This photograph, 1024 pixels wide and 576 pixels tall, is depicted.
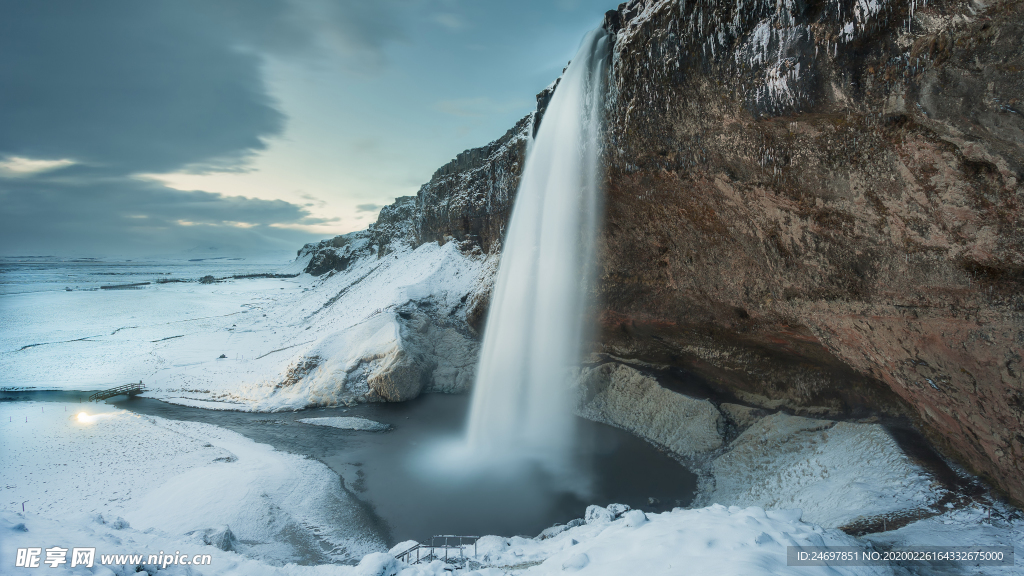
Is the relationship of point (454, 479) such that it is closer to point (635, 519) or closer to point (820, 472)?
point (635, 519)

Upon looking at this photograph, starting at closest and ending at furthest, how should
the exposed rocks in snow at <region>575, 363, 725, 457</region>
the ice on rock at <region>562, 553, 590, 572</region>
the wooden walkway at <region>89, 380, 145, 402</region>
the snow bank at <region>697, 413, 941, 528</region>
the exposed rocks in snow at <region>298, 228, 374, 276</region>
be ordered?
the ice on rock at <region>562, 553, 590, 572</region> < the snow bank at <region>697, 413, 941, 528</region> < the exposed rocks in snow at <region>575, 363, 725, 457</region> < the wooden walkway at <region>89, 380, 145, 402</region> < the exposed rocks in snow at <region>298, 228, 374, 276</region>

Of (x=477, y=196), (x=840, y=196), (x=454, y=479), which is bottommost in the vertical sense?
(x=454, y=479)

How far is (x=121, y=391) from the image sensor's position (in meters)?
21.3

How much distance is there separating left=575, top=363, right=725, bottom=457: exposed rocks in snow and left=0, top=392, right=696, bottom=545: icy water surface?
2.09 feet

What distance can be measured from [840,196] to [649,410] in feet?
33.6

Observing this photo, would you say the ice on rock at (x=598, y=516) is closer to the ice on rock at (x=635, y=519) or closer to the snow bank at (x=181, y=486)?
the ice on rock at (x=635, y=519)

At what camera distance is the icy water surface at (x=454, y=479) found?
428 inches

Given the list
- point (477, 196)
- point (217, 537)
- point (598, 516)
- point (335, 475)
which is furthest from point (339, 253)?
point (598, 516)

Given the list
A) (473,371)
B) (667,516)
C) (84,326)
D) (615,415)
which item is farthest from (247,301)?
(667,516)

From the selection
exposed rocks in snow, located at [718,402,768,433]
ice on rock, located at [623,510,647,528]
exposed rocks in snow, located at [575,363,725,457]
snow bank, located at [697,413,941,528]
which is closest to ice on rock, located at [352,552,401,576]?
ice on rock, located at [623,510,647,528]

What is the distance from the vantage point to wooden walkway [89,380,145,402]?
20.5m

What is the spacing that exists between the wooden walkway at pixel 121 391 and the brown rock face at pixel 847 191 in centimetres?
2618

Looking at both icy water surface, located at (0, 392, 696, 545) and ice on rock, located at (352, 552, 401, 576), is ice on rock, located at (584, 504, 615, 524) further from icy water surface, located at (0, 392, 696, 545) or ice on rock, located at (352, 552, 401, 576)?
ice on rock, located at (352, 552, 401, 576)

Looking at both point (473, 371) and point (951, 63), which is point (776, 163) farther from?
point (473, 371)
